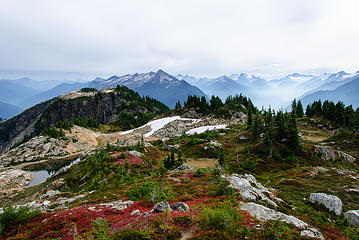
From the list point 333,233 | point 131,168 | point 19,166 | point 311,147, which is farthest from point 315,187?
point 19,166

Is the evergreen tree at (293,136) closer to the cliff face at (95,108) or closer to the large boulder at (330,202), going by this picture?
the large boulder at (330,202)

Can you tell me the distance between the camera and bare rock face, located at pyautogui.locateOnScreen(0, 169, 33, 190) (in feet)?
170

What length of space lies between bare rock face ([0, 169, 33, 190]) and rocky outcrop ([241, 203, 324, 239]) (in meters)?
69.3

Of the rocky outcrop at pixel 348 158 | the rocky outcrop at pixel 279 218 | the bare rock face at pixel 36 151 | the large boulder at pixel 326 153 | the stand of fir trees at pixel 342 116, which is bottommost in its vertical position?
the bare rock face at pixel 36 151

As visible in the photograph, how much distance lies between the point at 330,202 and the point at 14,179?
265 feet

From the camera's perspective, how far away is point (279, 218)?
11.4m

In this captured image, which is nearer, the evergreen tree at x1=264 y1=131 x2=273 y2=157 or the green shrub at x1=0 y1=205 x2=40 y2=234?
the green shrub at x1=0 y1=205 x2=40 y2=234

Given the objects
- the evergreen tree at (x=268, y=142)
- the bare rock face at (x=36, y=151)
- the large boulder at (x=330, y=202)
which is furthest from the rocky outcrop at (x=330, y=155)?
the bare rock face at (x=36, y=151)

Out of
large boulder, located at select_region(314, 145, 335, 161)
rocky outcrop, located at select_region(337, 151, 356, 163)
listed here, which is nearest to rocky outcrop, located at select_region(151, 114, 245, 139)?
large boulder, located at select_region(314, 145, 335, 161)

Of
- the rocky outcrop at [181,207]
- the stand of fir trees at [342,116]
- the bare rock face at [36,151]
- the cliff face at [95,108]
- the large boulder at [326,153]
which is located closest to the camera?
the rocky outcrop at [181,207]

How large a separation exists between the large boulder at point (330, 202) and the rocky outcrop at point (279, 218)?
219 inches

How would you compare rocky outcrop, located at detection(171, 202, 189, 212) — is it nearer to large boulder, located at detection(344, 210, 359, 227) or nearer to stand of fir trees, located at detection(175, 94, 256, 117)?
large boulder, located at detection(344, 210, 359, 227)

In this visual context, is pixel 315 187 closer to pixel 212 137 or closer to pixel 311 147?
pixel 311 147

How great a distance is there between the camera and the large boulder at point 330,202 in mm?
14486
